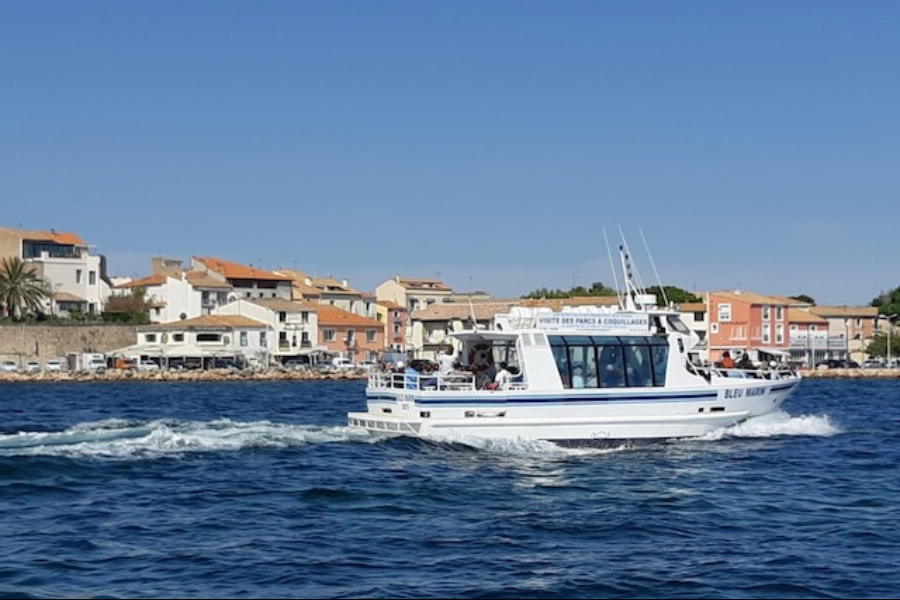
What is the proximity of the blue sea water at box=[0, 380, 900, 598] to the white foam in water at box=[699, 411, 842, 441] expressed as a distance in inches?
3.7

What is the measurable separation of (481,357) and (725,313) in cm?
7342

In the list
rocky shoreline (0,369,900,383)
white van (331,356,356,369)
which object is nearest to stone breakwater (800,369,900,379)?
white van (331,356,356,369)

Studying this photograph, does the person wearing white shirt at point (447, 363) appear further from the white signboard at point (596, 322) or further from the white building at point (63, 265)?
the white building at point (63, 265)

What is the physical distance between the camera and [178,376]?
288ft

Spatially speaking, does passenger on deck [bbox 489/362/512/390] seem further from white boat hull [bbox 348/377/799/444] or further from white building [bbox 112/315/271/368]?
white building [bbox 112/315/271/368]

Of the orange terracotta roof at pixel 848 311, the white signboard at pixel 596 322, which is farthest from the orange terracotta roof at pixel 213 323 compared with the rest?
the white signboard at pixel 596 322

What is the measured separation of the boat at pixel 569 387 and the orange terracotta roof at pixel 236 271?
267ft

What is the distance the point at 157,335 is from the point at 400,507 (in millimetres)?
76668

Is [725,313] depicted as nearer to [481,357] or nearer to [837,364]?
[837,364]

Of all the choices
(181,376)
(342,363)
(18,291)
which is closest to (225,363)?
(181,376)

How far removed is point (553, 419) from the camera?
94.7 ft

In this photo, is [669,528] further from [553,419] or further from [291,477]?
[553,419]

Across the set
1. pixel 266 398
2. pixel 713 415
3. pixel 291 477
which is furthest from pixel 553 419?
pixel 266 398

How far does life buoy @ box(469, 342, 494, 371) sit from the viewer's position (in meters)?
30.6
